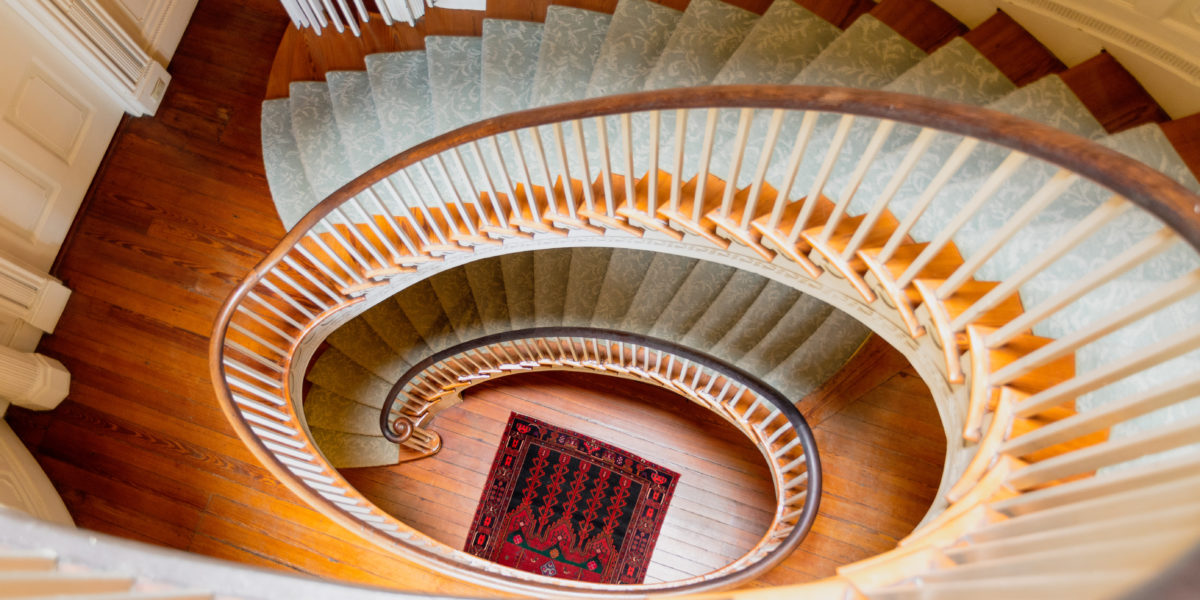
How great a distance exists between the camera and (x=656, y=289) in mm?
4207

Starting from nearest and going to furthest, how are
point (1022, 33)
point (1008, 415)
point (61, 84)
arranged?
point (1008, 415), point (1022, 33), point (61, 84)

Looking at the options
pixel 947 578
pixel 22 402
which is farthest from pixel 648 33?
pixel 22 402

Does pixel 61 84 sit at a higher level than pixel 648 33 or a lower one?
lower

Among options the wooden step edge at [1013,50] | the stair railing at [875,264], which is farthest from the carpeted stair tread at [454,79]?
the wooden step edge at [1013,50]

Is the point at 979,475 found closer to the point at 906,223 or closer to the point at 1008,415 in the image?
the point at 1008,415

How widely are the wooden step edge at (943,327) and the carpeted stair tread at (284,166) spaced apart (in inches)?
137

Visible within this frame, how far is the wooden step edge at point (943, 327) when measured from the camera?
6.68 ft

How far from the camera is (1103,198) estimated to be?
2.14 metres

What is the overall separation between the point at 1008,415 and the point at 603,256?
9.53ft


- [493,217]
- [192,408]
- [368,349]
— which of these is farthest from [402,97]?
[192,408]

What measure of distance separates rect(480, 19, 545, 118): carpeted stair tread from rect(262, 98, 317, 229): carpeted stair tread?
1426 mm

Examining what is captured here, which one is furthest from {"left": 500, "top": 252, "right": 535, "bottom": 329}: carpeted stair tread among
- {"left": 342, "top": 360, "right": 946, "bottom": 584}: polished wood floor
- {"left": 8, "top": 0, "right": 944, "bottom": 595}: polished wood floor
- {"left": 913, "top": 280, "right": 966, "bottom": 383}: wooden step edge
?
{"left": 913, "top": 280, "right": 966, "bottom": 383}: wooden step edge

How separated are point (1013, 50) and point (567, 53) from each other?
1.96 m

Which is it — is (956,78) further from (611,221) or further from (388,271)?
(388,271)
